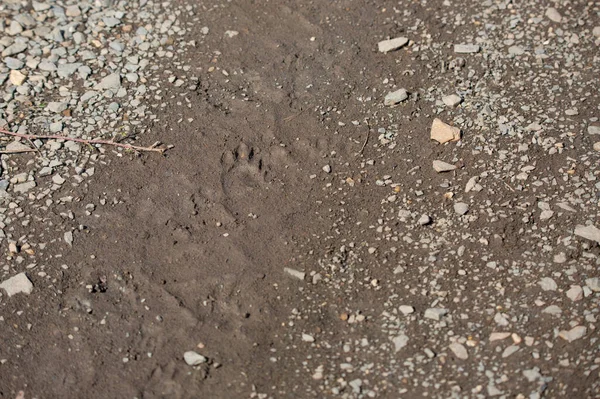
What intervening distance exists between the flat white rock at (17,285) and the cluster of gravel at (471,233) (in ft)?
4.39

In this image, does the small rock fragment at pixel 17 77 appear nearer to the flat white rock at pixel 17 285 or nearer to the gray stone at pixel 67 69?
the gray stone at pixel 67 69

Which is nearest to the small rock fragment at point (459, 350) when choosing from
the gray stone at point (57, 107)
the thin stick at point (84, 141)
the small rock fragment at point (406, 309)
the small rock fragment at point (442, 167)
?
the small rock fragment at point (406, 309)

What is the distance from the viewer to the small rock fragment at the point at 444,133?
415 cm

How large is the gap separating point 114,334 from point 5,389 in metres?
0.53

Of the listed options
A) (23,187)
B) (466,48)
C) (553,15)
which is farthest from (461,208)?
(23,187)

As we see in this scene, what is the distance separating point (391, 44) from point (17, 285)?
2.75 metres

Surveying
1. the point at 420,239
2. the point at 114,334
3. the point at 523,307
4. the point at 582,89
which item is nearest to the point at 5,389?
the point at 114,334

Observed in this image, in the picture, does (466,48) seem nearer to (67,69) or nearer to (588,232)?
(588,232)

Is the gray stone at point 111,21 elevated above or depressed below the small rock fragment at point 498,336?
above

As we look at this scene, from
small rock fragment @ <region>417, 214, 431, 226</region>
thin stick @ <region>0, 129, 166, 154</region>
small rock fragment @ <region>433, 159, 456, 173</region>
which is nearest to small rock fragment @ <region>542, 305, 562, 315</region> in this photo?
small rock fragment @ <region>417, 214, 431, 226</region>

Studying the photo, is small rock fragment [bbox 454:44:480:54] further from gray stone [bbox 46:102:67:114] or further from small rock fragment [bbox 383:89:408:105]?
gray stone [bbox 46:102:67:114]

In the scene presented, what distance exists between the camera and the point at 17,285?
142 inches

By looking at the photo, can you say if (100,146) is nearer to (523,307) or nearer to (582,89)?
(523,307)

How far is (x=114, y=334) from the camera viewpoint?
11.2 feet
